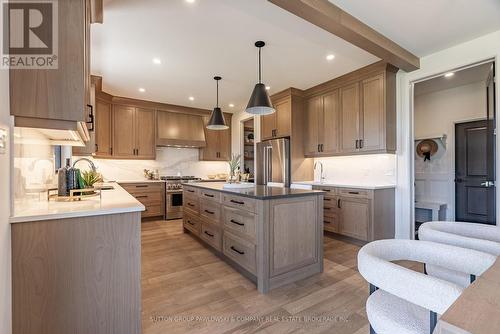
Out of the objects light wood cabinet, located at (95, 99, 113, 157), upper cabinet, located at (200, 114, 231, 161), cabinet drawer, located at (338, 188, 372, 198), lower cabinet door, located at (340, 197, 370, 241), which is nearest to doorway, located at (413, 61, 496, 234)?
lower cabinet door, located at (340, 197, 370, 241)

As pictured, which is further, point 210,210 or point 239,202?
point 210,210

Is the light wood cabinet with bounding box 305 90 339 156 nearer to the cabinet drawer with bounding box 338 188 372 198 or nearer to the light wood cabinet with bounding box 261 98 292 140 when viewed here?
the light wood cabinet with bounding box 261 98 292 140

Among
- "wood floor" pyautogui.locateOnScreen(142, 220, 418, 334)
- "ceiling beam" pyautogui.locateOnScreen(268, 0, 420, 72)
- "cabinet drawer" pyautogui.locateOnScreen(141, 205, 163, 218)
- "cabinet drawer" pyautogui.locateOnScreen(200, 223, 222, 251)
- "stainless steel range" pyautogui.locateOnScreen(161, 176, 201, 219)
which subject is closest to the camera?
"wood floor" pyautogui.locateOnScreen(142, 220, 418, 334)

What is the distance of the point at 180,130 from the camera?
5754 mm

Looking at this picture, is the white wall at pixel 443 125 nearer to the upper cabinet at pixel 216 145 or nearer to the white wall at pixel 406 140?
the white wall at pixel 406 140

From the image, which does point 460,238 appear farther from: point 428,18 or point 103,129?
point 103,129

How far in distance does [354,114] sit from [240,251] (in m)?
2.81

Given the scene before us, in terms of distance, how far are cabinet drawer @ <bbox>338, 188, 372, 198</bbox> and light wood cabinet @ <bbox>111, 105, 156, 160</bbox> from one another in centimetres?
412

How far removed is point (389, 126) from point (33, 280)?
401cm

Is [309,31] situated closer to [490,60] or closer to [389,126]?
[389,126]

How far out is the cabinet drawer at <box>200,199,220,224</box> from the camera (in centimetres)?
285

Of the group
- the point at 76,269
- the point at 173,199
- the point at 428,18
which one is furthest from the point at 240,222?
the point at 173,199

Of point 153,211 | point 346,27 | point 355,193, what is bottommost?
point 153,211

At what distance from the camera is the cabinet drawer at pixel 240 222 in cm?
221
